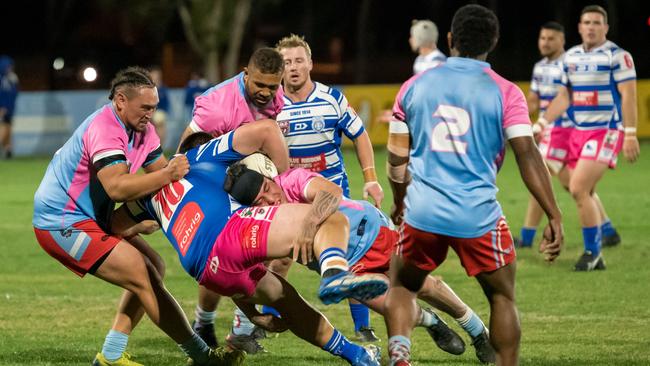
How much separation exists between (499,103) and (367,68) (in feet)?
109

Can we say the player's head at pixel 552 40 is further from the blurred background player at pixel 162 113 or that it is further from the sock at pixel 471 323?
the blurred background player at pixel 162 113

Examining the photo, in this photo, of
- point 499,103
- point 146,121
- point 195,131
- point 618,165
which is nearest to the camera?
point 499,103

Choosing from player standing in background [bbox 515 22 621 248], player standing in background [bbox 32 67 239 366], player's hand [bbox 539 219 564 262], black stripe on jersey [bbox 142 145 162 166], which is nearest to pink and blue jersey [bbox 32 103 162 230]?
player standing in background [bbox 32 67 239 366]

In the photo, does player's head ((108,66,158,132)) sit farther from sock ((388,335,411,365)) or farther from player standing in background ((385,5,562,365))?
sock ((388,335,411,365))

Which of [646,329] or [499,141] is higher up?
[499,141]

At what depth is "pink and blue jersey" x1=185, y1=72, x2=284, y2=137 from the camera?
26.0ft

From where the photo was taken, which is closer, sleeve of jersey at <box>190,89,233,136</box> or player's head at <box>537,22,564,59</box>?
sleeve of jersey at <box>190,89,233,136</box>

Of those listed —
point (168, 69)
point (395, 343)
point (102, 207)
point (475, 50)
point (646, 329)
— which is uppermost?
point (475, 50)

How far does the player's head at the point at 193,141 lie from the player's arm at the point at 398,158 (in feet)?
4.44

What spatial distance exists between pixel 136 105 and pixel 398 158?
5.10ft

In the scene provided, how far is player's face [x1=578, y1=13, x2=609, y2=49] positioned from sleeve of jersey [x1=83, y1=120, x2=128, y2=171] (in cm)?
614

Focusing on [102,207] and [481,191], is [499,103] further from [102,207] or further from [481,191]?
[102,207]

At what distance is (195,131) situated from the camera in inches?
317

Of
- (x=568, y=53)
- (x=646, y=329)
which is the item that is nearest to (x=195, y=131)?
(x=646, y=329)
